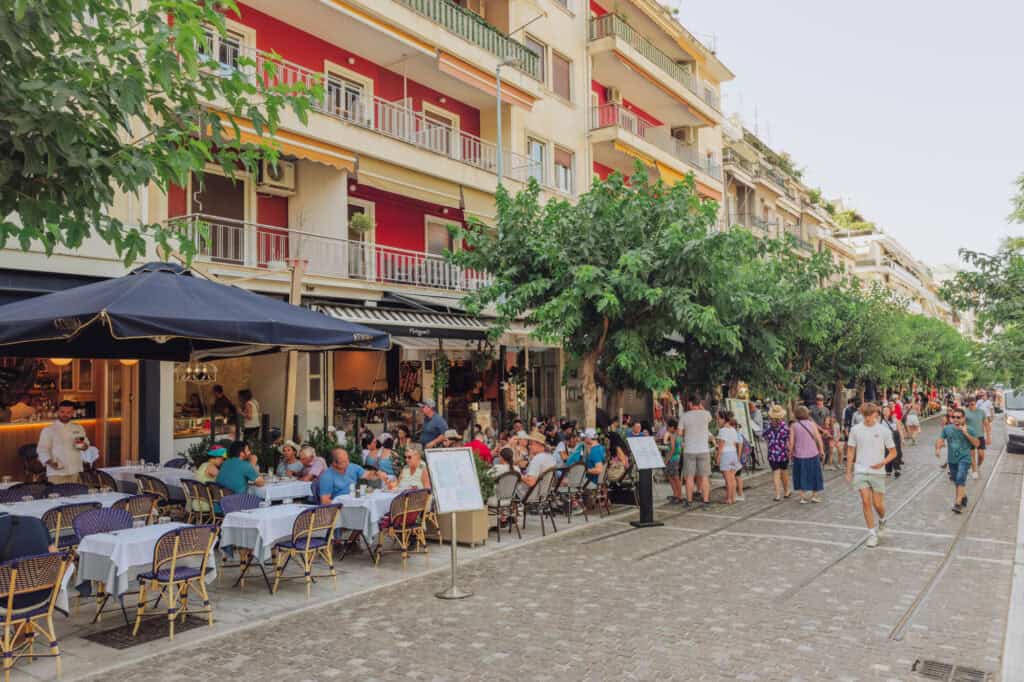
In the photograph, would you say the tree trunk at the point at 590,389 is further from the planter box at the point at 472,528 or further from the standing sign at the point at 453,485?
the standing sign at the point at 453,485

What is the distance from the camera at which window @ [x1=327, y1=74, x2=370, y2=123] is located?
18125mm

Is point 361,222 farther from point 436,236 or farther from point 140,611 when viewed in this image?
point 140,611

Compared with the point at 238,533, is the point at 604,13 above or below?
above

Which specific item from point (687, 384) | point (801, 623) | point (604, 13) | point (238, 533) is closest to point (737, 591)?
point (801, 623)

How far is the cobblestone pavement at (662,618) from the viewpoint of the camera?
5.95 meters

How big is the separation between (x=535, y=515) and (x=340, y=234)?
26.8 feet

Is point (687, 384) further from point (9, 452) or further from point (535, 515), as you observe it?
point (9, 452)

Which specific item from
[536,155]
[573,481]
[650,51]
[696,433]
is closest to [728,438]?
[696,433]

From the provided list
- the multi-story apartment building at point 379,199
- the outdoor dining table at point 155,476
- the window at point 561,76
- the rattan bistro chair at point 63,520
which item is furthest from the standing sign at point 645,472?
the window at point 561,76

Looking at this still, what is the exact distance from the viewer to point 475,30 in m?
20.6

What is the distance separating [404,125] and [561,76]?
846 cm

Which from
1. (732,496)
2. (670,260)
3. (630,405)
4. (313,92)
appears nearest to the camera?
(313,92)

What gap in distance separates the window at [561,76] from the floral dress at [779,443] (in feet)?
48.9

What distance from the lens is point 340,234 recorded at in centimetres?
1755
